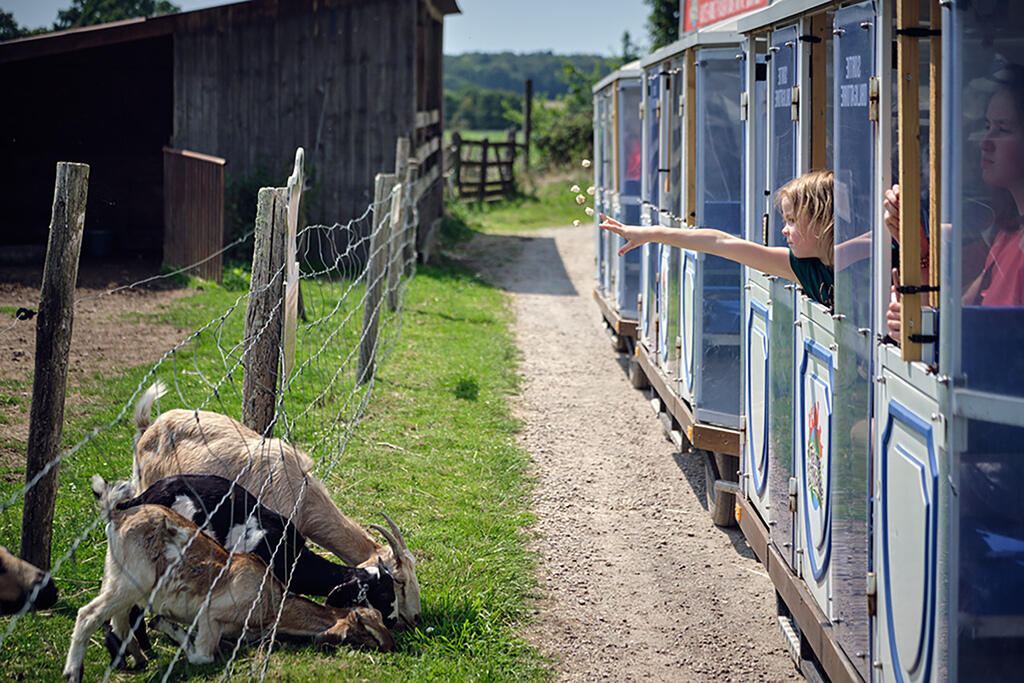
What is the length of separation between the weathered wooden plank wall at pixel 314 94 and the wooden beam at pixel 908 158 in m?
14.1

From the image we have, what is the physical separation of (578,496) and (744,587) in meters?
1.57

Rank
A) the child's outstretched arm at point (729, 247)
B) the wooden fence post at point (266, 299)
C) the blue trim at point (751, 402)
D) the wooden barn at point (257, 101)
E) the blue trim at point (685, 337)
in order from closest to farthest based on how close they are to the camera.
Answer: the child's outstretched arm at point (729, 247) → the blue trim at point (751, 402) → the wooden fence post at point (266, 299) → the blue trim at point (685, 337) → the wooden barn at point (257, 101)

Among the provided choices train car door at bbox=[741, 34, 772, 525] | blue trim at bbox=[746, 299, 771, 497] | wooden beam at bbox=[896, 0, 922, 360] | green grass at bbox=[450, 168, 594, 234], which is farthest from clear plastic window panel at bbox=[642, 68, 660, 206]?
green grass at bbox=[450, 168, 594, 234]

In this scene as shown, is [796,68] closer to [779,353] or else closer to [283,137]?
[779,353]

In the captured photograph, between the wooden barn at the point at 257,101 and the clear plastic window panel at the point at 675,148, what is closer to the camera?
the clear plastic window panel at the point at 675,148

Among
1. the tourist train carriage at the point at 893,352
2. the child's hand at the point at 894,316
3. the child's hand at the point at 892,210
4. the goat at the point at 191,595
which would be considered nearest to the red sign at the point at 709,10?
the tourist train carriage at the point at 893,352

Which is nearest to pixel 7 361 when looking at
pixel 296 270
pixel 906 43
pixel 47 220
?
pixel 296 270

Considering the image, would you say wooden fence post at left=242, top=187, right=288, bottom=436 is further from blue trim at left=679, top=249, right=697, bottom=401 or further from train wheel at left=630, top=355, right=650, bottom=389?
train wheel at left=630, top=355, right=650, bottom=389

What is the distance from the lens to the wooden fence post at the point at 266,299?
531 centimetres

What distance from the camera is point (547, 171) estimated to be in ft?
113

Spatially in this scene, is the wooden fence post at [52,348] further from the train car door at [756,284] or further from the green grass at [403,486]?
the train car door at [756,284]

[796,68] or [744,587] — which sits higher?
[796,68]

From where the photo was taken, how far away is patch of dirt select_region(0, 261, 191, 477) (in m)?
7.30

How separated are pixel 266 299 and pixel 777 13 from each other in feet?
8.97
